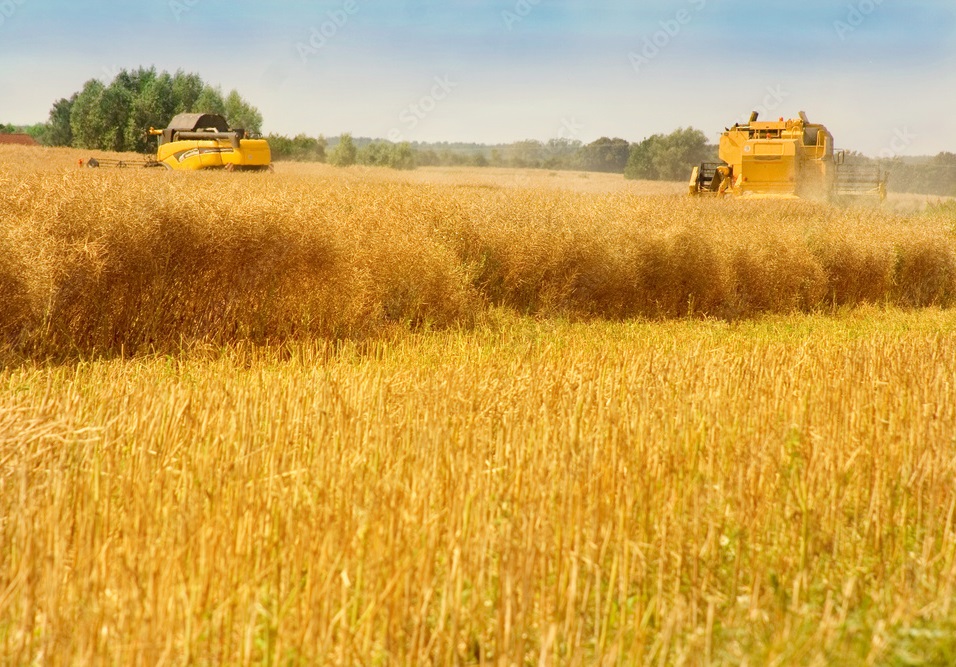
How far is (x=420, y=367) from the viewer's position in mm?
6949

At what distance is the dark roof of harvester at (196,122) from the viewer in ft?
90.9

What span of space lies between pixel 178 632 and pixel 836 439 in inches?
130

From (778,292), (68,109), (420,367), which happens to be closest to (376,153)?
(68,109)

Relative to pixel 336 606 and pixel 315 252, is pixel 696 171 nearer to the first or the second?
pixel 315 252

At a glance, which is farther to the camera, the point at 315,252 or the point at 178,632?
the point at 315,252

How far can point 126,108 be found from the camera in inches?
2335

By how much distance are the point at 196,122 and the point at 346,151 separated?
111 ft

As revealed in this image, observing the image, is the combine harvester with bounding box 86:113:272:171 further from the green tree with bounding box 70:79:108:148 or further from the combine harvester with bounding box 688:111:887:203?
the green tree with bounding box 70:79:108:148

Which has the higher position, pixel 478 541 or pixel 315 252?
pixel 315 252

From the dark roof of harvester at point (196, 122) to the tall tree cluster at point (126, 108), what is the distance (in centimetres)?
2758

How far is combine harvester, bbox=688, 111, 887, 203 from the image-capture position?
19094 millimetres

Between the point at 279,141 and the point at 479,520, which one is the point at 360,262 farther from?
the point at 279,141

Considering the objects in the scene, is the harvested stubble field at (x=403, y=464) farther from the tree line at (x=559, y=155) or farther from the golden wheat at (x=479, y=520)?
the tree line at (x=559, y=155)

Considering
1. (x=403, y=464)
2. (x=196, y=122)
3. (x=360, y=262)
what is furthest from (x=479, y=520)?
(x=196, y=122)
